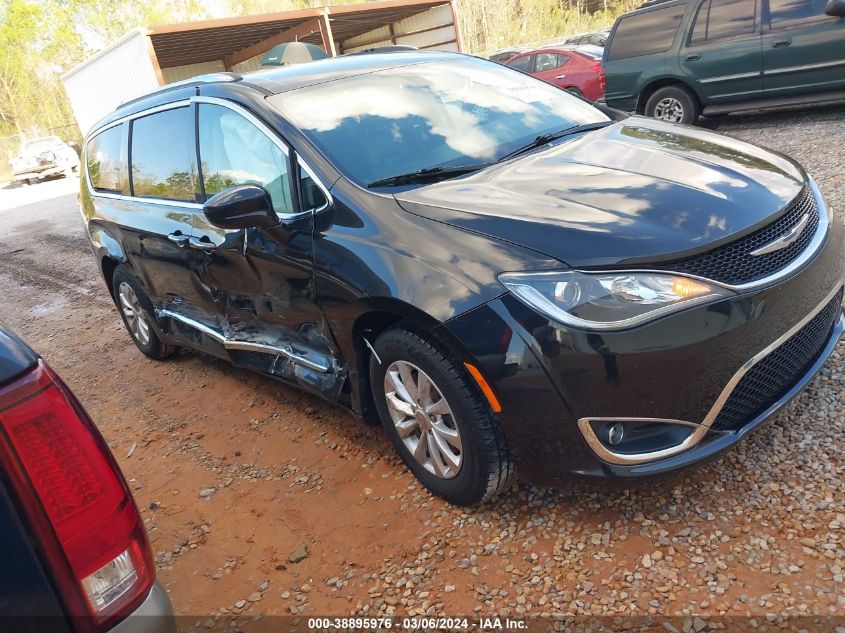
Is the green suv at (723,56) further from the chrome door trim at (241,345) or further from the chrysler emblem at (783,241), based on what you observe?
the chrome door trim at (241,345)

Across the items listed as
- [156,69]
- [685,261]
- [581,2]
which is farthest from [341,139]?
[581,2]

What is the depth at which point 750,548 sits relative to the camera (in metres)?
2.24

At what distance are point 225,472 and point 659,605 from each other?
2210 mm

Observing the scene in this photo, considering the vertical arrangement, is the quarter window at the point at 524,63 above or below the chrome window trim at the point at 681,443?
above

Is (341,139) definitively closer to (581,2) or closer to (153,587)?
(153,587)

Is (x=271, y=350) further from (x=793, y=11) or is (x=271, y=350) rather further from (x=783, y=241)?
(x=793, y=11)

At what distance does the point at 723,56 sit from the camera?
841cm

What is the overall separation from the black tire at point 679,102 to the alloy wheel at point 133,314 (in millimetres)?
7024

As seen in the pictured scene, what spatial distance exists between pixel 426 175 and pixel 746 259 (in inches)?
50.7

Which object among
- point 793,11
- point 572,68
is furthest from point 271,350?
point 572,68

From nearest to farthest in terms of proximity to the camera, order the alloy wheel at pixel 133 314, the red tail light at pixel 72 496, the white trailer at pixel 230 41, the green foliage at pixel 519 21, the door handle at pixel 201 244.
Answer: the red tail light at pixel 72 496
the door handle at pixel 201 244
the alloy wheel at pixel 133 314
the white trailer at pixel 230 41
the green foliage at pixel 519 21

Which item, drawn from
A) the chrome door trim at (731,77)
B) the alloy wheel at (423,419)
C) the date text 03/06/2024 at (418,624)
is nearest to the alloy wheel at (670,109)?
the chrome door trim at (731,77)

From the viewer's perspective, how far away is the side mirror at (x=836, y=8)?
7160mm

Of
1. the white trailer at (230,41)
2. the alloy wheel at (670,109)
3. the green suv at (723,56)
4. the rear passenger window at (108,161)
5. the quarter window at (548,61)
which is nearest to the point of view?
the rear passenger window at (108,161)
